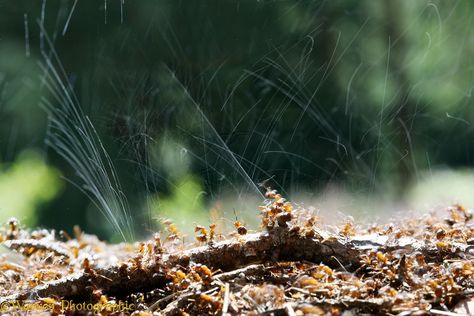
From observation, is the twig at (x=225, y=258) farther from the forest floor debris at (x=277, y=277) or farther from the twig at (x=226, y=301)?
the twig at (x=226, y=301)

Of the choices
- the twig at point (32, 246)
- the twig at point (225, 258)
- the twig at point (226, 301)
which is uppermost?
the twig at point (32, 246)

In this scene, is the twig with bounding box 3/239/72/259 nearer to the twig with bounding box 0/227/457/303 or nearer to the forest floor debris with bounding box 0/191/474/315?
the forest floor debris with bounding box 0/191/474/315

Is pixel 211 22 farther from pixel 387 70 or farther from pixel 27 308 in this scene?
pixel 27 308

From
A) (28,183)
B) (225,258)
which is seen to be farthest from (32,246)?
(28,183)

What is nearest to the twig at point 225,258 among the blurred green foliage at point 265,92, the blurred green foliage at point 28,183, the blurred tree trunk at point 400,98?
the blurred green foliage at point 265,92

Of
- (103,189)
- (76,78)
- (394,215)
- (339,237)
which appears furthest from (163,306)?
(76,78)

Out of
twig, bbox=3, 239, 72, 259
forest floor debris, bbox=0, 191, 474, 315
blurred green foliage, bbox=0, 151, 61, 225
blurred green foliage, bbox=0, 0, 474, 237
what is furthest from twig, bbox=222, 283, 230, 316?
blurred green foliage, bbox=0, 151, 61, 225
